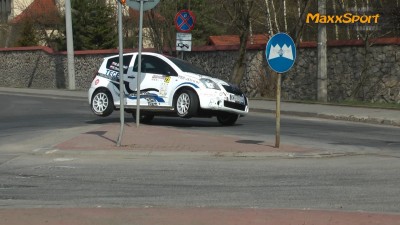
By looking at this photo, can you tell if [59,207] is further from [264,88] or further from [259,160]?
[264,88]

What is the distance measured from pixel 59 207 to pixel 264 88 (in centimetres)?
2159

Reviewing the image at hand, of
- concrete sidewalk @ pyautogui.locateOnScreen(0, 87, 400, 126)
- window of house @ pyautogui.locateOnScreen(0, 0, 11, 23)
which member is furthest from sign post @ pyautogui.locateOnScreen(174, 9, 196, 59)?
window of house @ pyautogui.locateOnScreen(0, 0, 11, 23)

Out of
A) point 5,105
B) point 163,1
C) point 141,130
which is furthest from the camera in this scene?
point 163,1

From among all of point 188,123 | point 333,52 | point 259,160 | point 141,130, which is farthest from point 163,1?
point 259,160

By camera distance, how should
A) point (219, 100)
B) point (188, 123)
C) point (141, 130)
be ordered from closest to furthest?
point (141, 130), point (219, 100), point (188, 123)

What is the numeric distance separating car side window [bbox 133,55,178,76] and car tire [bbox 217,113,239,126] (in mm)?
1708

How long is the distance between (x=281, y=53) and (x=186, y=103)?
4072 mm

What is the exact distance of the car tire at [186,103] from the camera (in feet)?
53.5

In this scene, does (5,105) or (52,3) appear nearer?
(5,105)

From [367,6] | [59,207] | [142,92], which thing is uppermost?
[367,6]

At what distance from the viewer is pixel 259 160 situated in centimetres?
1197

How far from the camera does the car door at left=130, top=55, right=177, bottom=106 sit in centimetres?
1667

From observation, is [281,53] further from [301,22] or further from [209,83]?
[301,22]

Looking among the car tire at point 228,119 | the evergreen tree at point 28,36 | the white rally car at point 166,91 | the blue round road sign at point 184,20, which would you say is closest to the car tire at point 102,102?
the white rally car at point 166,91
